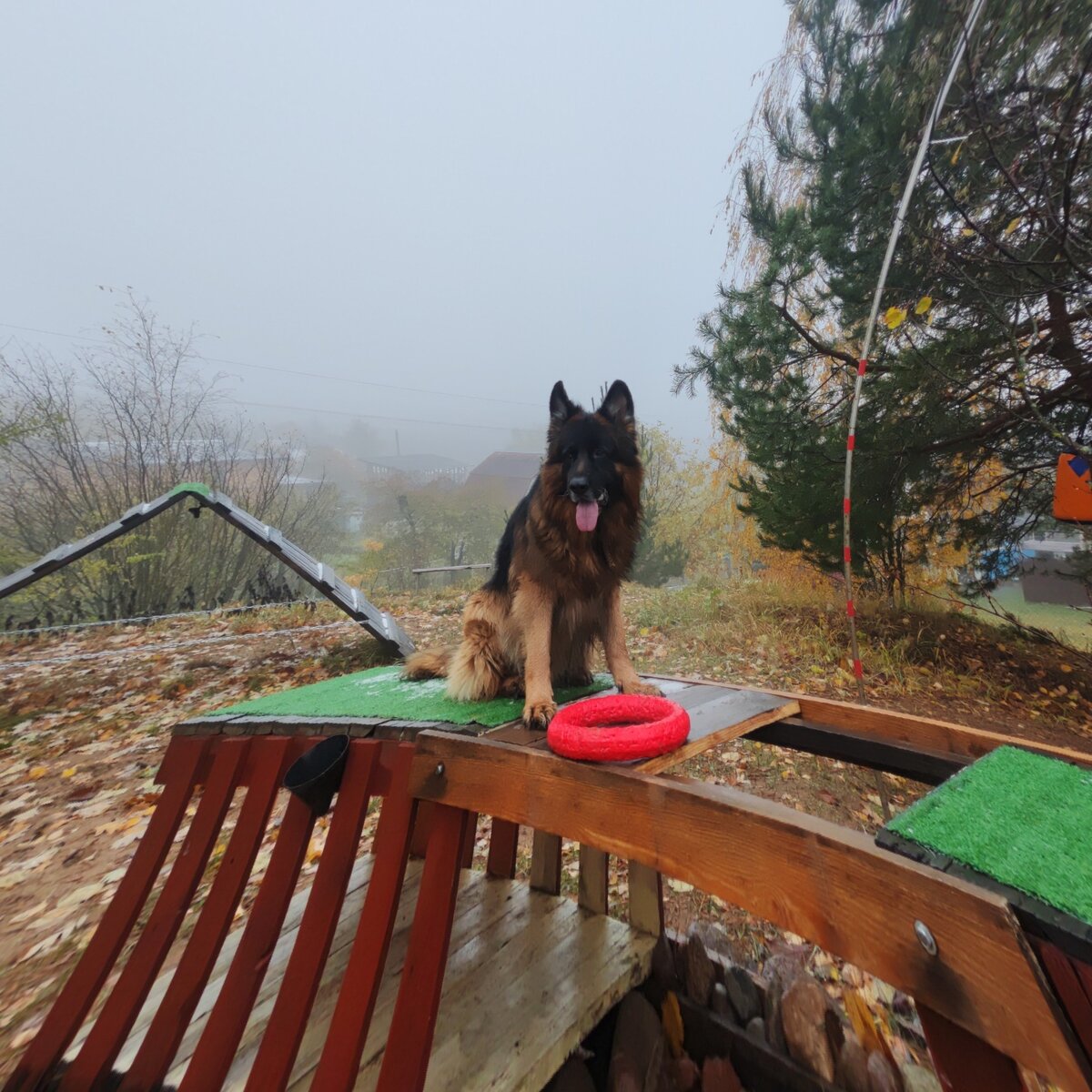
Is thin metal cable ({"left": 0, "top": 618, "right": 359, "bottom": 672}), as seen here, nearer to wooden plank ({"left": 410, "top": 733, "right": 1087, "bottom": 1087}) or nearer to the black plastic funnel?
the black plastic funnel

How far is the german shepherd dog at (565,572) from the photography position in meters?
1.79

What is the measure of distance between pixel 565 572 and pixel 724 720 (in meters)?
0.74

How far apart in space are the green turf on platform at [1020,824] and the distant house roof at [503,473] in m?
8.59

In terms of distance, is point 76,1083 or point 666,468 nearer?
point 76,1083

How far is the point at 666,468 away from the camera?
885 centimetres

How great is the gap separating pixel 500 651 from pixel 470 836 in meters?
0.91

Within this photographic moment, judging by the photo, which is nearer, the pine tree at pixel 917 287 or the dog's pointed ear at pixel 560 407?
the dog's pointed ear at pixel 560 407

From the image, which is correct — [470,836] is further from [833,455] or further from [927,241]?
[927,241]

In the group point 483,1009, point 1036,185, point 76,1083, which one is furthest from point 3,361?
point 1036,185

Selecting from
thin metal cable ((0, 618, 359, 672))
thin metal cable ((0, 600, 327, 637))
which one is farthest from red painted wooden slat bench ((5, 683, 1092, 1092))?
thin metal cable ((0, 600, 327, 637))

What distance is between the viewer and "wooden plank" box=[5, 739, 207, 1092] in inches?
58.5

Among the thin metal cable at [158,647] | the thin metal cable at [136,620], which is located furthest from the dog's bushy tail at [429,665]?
the thin metal cable at [136,620]

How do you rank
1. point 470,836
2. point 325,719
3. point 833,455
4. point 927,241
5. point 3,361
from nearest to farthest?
1. point 325,719
2. point 470,836
3. point 927,241
4. point 833,455
5. point 3,361

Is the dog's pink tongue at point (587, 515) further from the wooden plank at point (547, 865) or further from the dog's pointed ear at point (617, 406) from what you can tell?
the wooden plank at point (547, 865)
